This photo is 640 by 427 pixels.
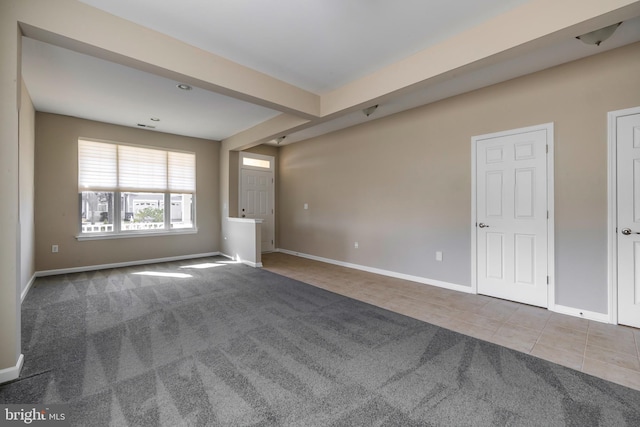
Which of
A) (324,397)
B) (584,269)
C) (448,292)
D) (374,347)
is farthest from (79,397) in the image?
(584,269)

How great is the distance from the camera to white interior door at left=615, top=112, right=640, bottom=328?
2650mm

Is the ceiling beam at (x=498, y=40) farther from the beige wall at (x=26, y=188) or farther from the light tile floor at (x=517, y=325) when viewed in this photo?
the beige wall at (x=26, y=188)

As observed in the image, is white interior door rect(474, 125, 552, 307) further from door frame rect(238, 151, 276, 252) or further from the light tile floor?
door frame rect(238, 151, 276, 252)

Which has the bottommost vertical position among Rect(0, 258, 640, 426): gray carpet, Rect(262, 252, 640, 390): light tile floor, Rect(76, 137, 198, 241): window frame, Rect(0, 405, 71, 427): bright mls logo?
Rect(0, 405, 71, 427): bright mls logo

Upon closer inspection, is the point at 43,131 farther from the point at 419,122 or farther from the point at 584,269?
the point at 584,269

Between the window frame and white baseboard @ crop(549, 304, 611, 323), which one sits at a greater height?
the window frame

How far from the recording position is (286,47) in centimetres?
279

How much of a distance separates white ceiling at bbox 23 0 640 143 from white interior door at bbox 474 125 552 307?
2.86ft

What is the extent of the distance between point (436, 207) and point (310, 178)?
122 inches

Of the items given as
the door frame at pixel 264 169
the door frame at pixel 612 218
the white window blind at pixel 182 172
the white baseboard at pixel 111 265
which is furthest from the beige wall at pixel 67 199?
the door frame at pixel 612 218

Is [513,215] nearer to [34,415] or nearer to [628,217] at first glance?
[628,217]

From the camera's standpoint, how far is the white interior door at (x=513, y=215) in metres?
3.19

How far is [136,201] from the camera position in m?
5.49

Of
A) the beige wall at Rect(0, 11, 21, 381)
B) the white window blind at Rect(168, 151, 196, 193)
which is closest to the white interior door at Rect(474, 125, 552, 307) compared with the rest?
the beige wall at Rect(0, 11, 21, 381)
